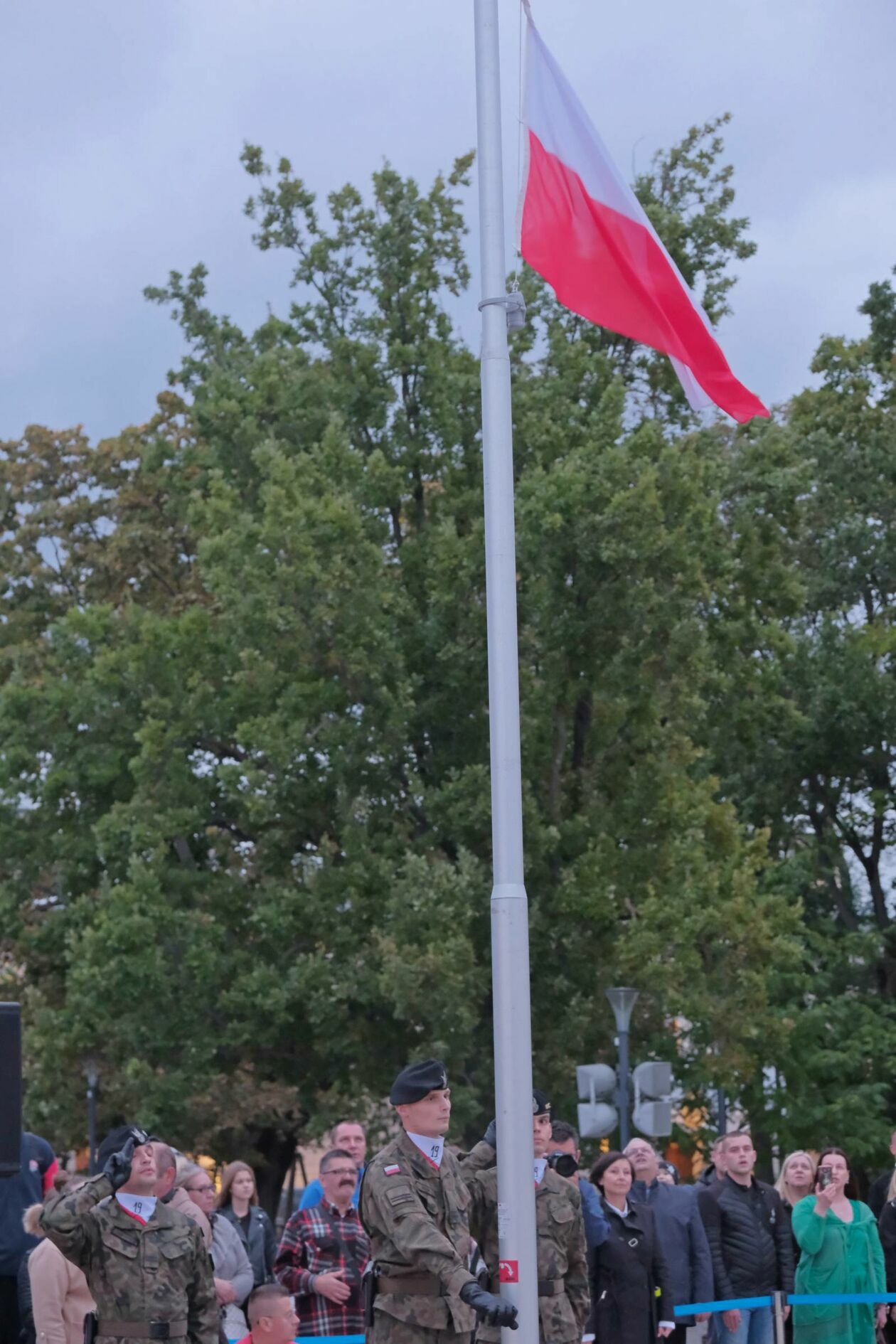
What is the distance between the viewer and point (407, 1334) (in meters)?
7.35

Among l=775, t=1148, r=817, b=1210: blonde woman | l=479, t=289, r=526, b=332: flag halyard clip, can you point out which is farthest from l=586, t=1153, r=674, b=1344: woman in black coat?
l=479, t=289, r=526, b=332: flag halyard clip

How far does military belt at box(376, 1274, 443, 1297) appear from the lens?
24.2 ft

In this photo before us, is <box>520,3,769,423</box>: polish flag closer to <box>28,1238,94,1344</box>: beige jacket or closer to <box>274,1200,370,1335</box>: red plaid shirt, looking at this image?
<box>274,1200,370,1335</box>: red plaid shirt

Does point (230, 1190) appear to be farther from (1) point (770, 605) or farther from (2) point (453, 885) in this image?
(1) point (770, 605)

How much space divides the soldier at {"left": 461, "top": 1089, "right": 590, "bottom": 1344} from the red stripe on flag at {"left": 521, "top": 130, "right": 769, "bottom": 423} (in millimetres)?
3598

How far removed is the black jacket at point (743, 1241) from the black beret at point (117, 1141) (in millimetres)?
5667

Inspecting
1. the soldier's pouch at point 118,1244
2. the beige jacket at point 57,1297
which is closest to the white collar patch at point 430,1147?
the soldier's pouch at point 118,1244

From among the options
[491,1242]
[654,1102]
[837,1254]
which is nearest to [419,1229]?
[491,1242]

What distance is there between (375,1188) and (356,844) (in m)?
17.9

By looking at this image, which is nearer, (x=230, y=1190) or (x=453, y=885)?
(x=230, y=1190)

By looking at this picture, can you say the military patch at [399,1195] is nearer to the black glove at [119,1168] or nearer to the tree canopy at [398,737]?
the black glove at [119,1168]

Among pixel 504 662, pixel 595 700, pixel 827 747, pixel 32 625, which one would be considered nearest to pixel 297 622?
pixel 595 700

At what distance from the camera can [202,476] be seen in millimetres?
31000

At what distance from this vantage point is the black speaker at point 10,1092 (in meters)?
6.86
